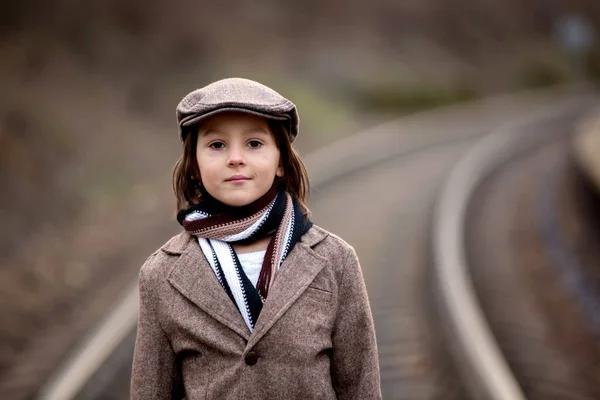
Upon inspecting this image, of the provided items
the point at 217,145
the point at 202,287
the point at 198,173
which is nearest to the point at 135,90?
the point at 198,173

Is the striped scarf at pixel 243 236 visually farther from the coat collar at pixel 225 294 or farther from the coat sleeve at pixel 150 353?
the coat sleeve at pixel 150 353

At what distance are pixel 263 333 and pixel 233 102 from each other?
636 mm

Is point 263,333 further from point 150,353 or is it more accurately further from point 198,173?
point 198,173

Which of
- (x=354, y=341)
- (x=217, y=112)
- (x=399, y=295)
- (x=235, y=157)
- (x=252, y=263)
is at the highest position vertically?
(x=217, y=112)

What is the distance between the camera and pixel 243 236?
6.41ft

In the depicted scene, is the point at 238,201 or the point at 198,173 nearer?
the point at 238,201

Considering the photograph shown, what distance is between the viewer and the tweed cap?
6.13ft

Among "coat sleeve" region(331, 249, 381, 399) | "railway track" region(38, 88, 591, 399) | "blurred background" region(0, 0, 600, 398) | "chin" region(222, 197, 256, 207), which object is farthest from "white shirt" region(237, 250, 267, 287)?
"blurred background" region(0, 0, 600, 398)

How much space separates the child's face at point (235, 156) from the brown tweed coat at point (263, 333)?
7.6 inches

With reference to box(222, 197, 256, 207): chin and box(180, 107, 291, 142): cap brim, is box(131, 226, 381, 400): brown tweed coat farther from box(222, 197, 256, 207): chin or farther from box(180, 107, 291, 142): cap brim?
box(180, 107, 291, 142): cap brim

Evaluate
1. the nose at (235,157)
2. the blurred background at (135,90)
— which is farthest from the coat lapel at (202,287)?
the blurred background at (135,90)

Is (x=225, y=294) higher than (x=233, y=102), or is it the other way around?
(x=233, y=102)

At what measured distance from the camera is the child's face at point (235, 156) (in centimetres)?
195

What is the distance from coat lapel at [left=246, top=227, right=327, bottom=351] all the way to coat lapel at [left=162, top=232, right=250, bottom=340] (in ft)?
0.20
